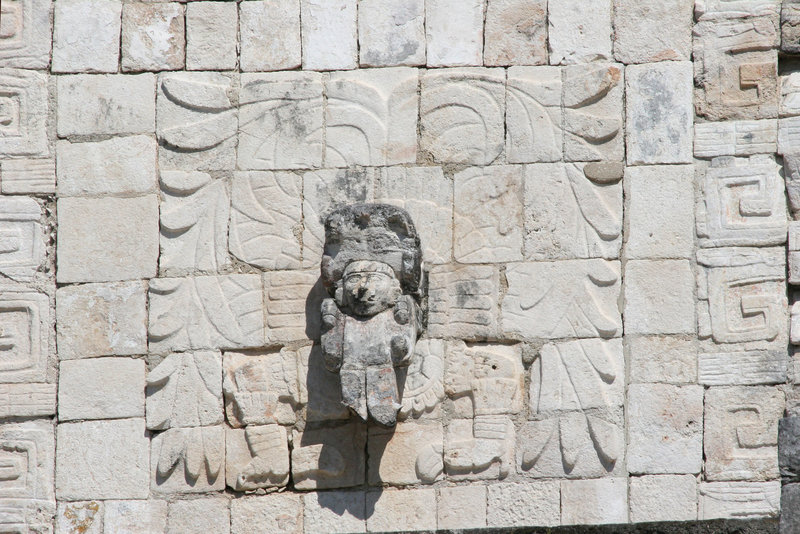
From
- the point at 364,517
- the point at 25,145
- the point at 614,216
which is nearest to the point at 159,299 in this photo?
the point at 25,145

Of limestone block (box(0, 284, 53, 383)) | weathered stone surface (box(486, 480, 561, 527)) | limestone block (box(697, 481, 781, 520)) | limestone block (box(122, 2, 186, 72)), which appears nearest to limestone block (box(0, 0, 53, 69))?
limestone block (box(122, 2, 186, 72))

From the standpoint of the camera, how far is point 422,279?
7.24 metres

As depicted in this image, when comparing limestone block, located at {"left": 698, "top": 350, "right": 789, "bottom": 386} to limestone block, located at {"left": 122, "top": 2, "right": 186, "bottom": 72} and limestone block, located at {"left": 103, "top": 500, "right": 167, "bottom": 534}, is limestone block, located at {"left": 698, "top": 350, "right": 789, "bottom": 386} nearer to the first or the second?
limestone block, located at {"left": 103, "top": 500, "right": 167, "bottom": 534}

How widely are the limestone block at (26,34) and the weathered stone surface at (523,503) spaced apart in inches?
138

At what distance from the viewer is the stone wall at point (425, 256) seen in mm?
7207

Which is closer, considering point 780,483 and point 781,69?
point 780,483

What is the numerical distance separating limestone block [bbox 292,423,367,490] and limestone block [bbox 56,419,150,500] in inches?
32.8

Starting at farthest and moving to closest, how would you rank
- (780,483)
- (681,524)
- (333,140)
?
(333,140)
(780,483)
(681,524)

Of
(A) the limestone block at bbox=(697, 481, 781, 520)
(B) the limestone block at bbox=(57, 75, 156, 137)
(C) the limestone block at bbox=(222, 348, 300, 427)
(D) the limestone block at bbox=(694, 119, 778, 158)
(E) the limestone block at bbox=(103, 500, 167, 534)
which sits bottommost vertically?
(E) the limestone block at bbox=(103, 500, 167, 534)

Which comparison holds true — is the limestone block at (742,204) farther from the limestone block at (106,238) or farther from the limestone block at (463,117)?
the limestone block at (106,238)

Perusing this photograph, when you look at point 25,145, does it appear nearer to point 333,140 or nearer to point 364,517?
point 333,140

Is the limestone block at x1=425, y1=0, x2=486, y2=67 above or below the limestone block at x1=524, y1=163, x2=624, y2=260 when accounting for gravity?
above

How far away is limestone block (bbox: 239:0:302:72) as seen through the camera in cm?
764

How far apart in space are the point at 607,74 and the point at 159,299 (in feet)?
9.08
